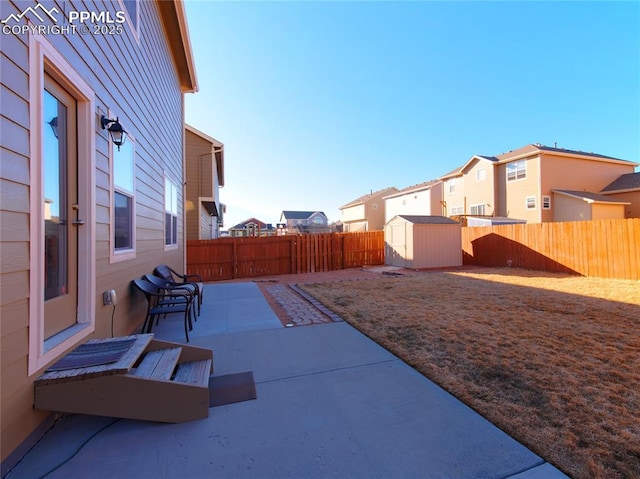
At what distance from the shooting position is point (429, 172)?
28.5 metres

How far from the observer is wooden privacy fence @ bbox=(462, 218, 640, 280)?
8898 millimetres

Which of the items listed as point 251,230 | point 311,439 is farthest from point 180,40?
point 251,230

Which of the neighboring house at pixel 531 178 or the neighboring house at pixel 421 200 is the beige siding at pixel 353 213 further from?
the neighboring house at pixel 531 178

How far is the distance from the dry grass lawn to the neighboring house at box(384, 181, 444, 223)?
19.1 meters

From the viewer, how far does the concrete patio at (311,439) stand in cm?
162

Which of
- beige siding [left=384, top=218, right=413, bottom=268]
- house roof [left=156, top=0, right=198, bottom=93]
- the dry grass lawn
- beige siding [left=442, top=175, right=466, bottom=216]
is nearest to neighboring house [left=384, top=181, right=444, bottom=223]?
beige siding [left=442, top=175, right=466, bottom=216]

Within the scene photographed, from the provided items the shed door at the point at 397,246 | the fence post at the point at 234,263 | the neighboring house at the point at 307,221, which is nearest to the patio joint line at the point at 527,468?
the fence post at the point at 234,263

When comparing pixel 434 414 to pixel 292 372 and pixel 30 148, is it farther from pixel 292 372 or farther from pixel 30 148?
pixel 30 148

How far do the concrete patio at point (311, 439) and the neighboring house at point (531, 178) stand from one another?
20.2 metres

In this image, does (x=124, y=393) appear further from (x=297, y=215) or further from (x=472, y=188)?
(x=297, y=215)

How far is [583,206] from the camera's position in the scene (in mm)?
16625

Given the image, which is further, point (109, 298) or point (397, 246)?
point (397, 246)

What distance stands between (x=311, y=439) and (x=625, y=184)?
2596cm

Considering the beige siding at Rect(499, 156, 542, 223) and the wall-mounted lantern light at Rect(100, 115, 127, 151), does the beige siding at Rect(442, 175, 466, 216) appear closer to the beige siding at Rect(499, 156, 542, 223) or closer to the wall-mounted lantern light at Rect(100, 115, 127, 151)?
the beige siding at Rect(499, 156, 542, 223)
